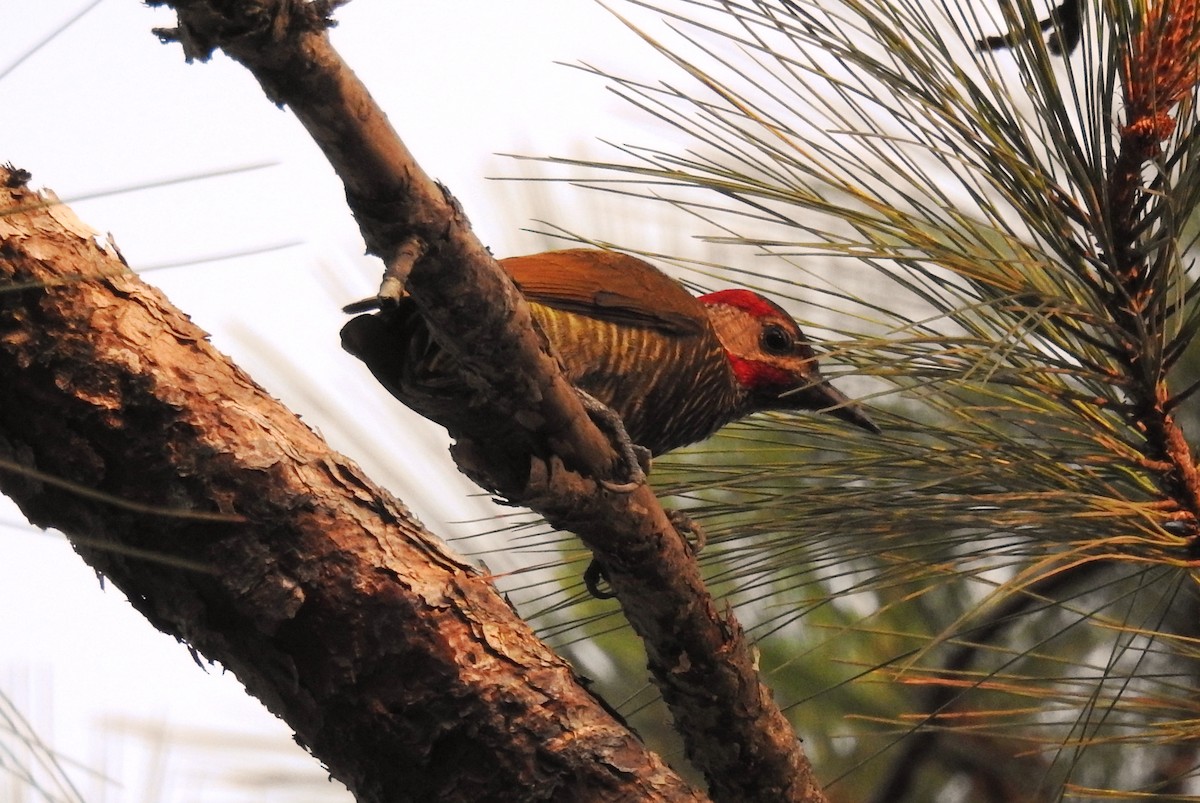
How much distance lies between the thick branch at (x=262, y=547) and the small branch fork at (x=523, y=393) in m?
0.15

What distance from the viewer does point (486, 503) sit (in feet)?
7.22

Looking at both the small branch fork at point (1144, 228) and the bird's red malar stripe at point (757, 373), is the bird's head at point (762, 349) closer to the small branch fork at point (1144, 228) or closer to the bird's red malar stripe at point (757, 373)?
the bird's red malar stripe at point (757, 373)

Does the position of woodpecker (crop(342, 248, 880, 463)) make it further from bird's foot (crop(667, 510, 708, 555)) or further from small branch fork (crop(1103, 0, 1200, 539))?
small branch fork (crop(1103, 0, 1200, 539))

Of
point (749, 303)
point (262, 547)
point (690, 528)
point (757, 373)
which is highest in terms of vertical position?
point (749, 303)

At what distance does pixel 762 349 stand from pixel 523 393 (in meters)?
1.03

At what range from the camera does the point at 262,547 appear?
1.05 metres

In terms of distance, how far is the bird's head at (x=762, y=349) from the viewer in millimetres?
1985

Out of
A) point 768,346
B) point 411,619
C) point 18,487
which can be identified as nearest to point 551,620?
point 768,346

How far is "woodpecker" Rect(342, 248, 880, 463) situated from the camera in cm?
169

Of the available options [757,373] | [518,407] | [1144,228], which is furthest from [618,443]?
[757,373]

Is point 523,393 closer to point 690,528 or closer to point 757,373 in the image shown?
point 690,528

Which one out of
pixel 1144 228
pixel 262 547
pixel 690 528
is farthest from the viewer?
pixel 690 528

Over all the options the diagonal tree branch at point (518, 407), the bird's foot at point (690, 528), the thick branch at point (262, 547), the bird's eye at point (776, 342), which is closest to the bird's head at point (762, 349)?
the bird's eye at point (776, 342)

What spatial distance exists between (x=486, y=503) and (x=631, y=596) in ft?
3.19
